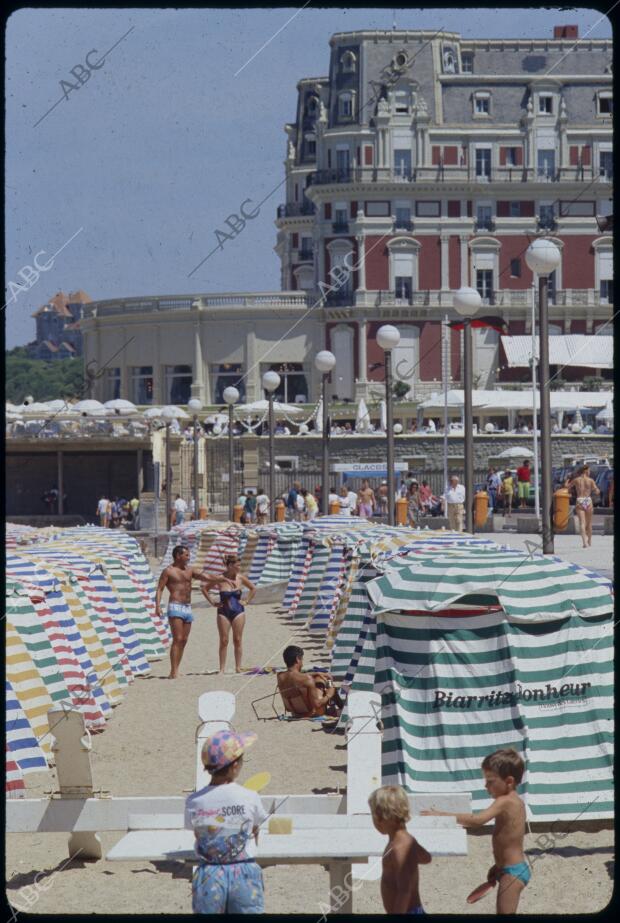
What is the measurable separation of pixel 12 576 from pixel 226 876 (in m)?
7.07

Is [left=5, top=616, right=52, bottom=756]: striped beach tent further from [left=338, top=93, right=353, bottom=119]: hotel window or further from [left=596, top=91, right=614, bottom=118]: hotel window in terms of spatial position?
[left=596, top=91, right=614, bottom=118]: hotel window

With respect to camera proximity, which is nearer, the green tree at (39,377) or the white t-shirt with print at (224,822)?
the white t-shirt with print at (224,822)

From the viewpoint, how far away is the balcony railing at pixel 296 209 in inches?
3275

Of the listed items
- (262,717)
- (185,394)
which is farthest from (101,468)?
(262,717)

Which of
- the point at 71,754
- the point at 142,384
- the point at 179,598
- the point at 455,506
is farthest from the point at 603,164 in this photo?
the point at 71,754

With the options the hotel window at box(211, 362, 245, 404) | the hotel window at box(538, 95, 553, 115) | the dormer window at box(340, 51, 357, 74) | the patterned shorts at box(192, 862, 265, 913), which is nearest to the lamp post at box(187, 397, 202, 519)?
the hotel window at box(211, 362, 245, 404)

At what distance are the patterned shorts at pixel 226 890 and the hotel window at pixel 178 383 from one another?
6506cm

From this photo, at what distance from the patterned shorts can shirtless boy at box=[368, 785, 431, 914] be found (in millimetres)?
519

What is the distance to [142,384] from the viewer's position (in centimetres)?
7281

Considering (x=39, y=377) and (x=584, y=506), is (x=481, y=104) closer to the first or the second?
(x=584, y=506)

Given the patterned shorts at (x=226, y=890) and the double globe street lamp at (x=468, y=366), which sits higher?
the double globe street lamp at (x=468, y=366)

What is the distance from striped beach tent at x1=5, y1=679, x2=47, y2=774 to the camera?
36.5ft

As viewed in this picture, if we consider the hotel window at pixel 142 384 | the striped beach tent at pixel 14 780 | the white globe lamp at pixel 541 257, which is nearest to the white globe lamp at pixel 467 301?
the white globe lamp at pixel 541 257

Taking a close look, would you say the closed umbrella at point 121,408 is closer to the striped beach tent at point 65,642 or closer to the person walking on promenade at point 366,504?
the person walking on promenade at point 366,504
